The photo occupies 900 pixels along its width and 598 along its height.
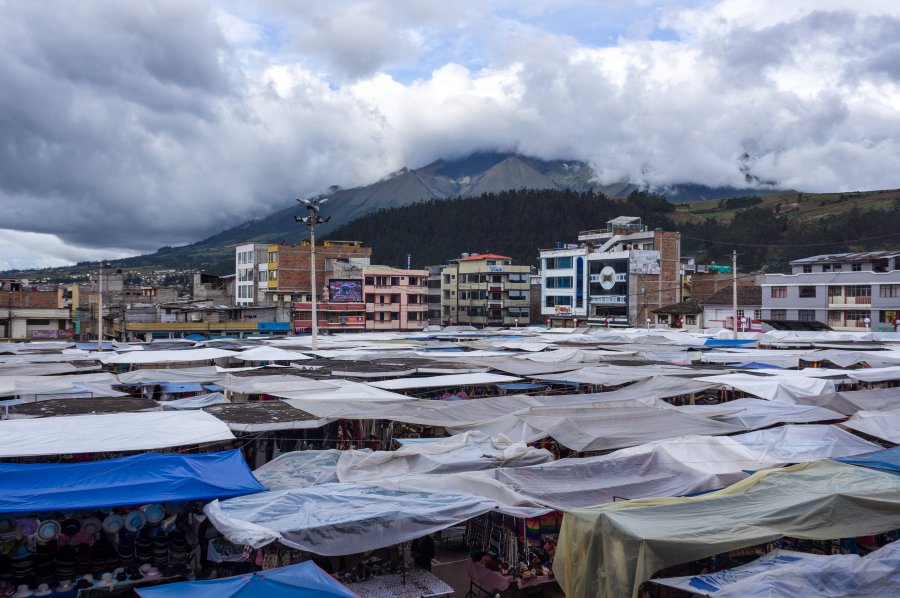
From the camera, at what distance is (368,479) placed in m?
Answer: 9.48

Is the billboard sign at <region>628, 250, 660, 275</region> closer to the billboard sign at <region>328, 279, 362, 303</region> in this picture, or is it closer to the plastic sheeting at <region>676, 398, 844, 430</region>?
the billboard sign at <region>328, 279, 362, 303</region>

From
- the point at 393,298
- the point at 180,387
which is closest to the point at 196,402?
the point at 180,387

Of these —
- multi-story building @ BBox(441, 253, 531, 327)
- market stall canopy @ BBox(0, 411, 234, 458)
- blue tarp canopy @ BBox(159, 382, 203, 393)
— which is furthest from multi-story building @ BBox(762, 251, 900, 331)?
market stall canopy @ BBox(0, 411, 234, 458)

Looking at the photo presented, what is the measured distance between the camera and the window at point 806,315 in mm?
49781

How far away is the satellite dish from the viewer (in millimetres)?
64125

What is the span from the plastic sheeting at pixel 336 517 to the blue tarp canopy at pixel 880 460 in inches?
219

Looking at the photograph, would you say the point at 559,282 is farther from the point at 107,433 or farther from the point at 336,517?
the point at 336,517

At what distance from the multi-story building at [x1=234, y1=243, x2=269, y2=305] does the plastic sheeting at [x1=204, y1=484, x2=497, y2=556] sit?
5897cm

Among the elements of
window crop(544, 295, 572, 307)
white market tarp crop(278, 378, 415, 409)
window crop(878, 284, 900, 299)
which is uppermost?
window crop(878, 284, 900, 299)

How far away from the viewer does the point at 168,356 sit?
2431 cm

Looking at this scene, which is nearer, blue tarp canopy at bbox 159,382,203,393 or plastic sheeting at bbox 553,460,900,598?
plastic sheeting at bbox 553,460,900,598

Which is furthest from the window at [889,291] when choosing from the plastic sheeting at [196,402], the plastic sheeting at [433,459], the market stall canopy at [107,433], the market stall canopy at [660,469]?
the market stall canopy at [107,433]

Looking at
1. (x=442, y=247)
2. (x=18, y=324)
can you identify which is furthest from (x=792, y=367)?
(x=442, y=247)

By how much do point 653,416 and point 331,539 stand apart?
7455 mm
